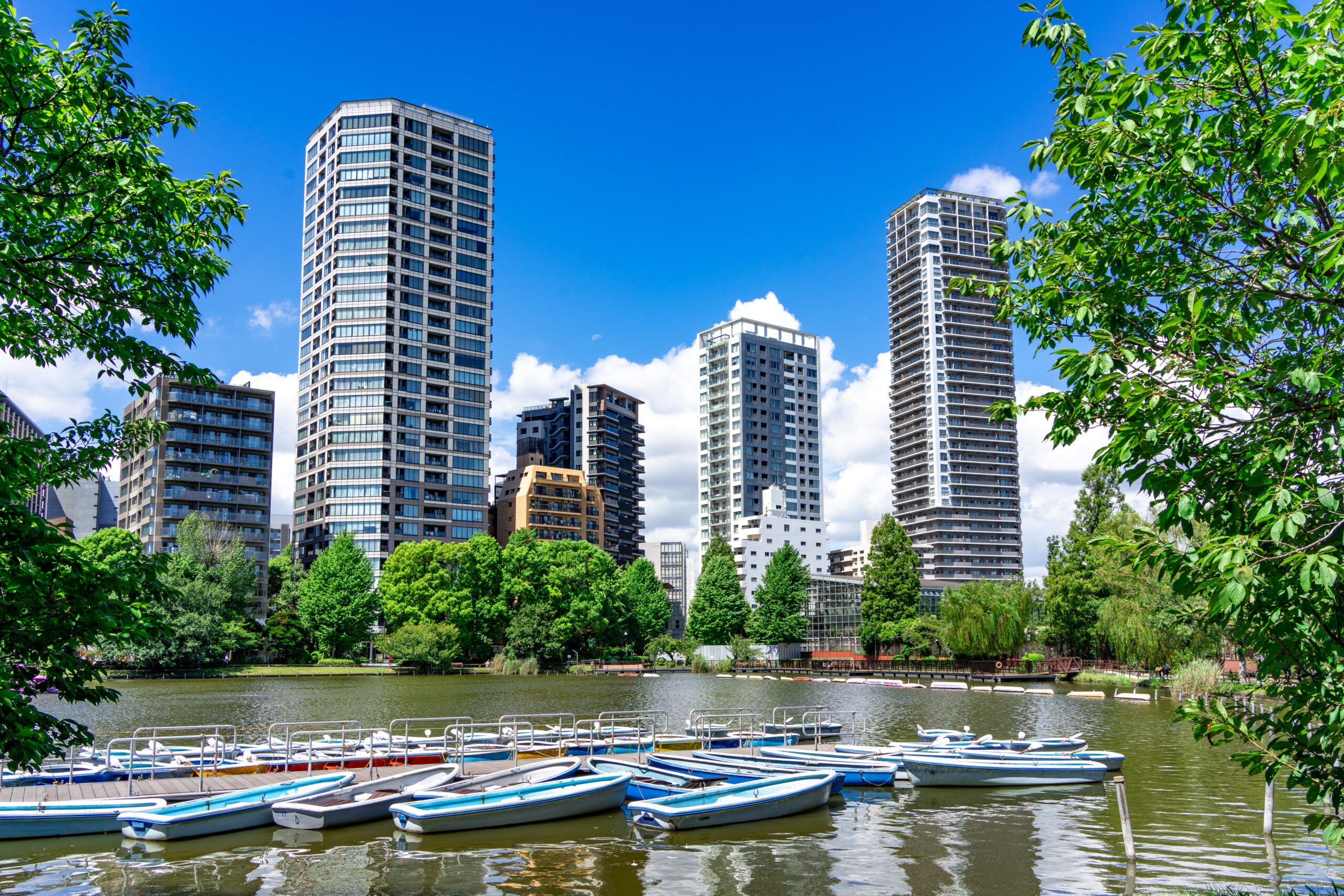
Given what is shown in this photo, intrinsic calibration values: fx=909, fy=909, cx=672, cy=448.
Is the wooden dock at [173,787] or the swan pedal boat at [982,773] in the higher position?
the wooden dock at [173,787]

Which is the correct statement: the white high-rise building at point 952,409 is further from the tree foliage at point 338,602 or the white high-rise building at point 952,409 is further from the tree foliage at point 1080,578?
the tree foliage at point 338,602

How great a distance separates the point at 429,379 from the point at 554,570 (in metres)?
55.1

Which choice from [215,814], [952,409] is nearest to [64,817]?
[215,814]

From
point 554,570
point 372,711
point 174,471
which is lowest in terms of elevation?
point 372,711

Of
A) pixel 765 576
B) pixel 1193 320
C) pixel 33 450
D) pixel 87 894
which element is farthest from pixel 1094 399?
pixel 765 576

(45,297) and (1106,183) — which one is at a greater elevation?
(1106,183)

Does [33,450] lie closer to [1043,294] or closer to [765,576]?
[1043,294]

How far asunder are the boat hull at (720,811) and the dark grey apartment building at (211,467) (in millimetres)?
114478

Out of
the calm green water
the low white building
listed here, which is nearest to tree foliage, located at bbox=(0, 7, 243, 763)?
the calm green water

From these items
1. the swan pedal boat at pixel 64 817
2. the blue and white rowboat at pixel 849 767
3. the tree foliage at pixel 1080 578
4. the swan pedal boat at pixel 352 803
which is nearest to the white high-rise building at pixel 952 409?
the tree foliage at pixel 1080 578

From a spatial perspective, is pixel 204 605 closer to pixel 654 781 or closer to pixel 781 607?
pixel 781 607

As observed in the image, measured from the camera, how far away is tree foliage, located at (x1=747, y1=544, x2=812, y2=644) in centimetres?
12000

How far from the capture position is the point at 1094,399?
28.7 ft

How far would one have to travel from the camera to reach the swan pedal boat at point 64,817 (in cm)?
2056
